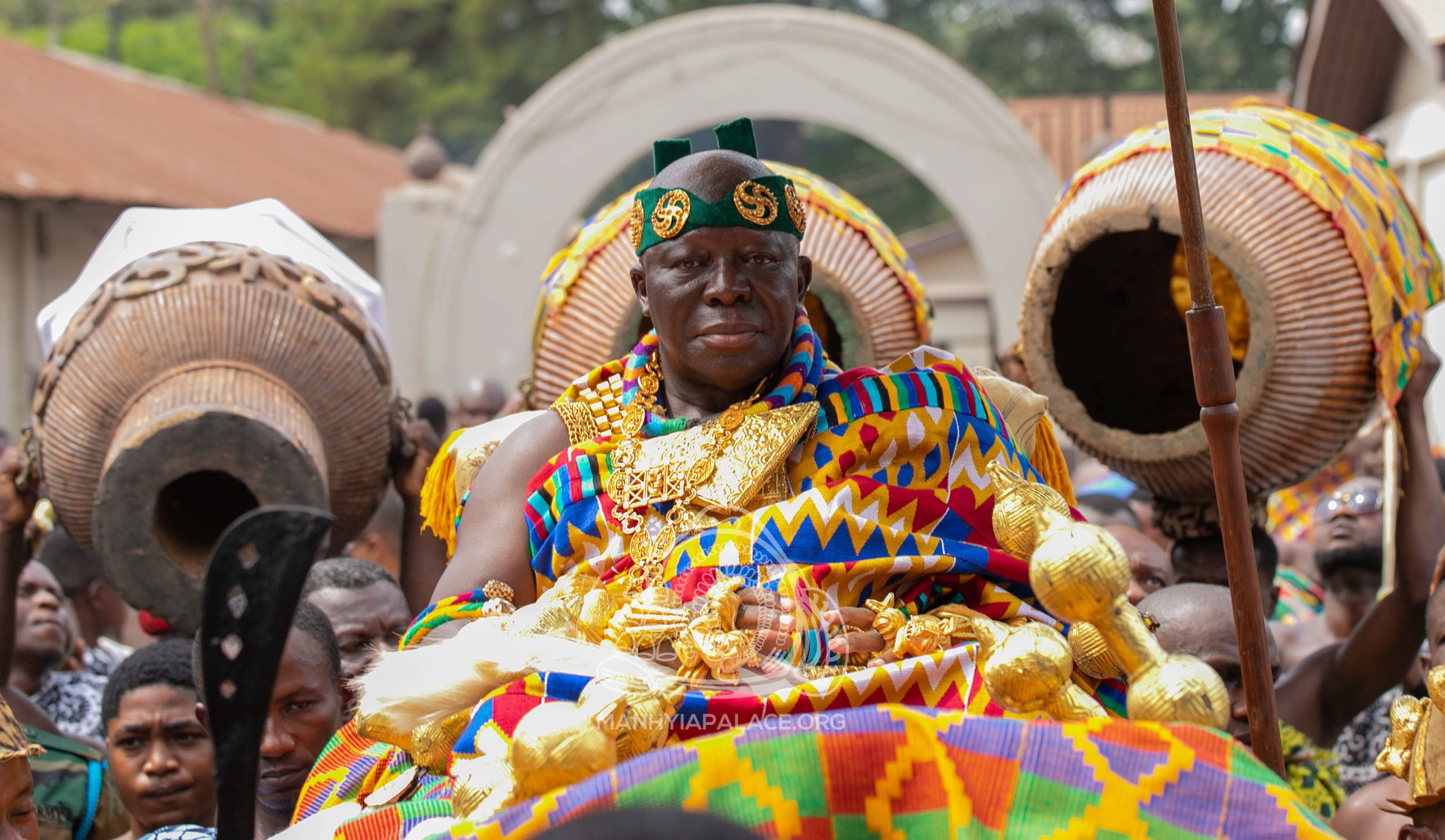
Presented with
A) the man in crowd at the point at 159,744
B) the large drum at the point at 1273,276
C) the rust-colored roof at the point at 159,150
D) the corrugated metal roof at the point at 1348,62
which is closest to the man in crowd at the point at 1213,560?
the large drum at the point at 1273,276

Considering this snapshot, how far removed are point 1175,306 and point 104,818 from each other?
3.32 metres

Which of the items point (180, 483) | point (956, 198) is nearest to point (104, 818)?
point (180, 483)

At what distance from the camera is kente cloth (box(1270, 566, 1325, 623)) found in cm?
584

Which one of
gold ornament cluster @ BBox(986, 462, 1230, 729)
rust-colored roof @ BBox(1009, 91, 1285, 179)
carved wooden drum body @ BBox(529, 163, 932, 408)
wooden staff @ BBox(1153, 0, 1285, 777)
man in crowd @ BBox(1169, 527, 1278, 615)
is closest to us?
gold ornament cluster @ BBox(986, 462, 1230, 729)

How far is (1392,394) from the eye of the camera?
3.92 metres

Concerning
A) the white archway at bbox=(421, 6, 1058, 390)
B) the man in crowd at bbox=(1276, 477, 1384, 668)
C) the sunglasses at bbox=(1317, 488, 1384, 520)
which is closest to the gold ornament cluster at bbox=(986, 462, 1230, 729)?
the man in crowd at bbox=(1276, 477, 1384, 668)

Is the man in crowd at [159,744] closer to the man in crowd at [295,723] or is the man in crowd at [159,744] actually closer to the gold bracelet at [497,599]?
the man in crowd at [295,723]

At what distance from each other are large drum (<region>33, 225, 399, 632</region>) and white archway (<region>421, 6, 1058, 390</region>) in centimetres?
728

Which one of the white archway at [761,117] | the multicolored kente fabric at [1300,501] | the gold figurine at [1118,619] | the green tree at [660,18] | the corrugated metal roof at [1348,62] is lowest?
the gold figurine at [1118,619]

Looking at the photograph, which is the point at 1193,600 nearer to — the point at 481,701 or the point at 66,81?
the point at 481,701

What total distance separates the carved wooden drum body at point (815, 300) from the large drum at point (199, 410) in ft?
1.66

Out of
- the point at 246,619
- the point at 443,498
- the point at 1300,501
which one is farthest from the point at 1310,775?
the point at 1300,501

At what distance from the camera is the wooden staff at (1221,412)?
7.59 ft

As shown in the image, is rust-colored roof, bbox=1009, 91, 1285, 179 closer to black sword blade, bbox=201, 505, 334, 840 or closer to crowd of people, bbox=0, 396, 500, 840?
crowd of people, bbox=0, 396, 500, 840
